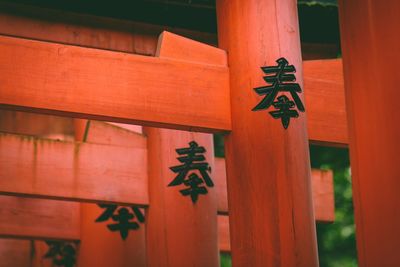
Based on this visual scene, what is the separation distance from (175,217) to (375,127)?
5.02 metres

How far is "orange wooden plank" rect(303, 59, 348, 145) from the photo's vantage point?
782 centimetres

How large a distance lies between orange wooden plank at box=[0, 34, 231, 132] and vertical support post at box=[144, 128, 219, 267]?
2416mm

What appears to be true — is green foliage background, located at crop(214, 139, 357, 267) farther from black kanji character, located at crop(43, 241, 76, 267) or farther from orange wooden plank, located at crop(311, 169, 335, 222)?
orange wooden plank, located at crop(311, 169, 335, 222)

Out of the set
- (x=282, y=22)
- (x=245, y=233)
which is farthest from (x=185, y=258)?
(x=282, y=22)

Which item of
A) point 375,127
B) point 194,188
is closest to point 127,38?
point 194,188

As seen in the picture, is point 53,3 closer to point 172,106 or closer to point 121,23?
point 121,23

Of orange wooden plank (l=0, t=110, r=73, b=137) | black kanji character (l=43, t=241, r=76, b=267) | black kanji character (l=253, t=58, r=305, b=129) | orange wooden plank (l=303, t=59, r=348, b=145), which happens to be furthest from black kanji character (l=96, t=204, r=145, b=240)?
black kanji character (l=253, t=58, r=305, b=129)

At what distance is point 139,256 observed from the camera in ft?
35.6

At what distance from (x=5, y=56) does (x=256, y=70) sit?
75.6 inches

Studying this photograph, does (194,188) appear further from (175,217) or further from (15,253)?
(15,253)

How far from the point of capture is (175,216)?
945 centimetres

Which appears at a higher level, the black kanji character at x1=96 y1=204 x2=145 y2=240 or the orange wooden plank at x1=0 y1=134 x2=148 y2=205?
the orange wooden plank at x1=0 y1=134 x2=148 y2=205

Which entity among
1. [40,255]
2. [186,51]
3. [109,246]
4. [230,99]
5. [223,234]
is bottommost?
[109,246]

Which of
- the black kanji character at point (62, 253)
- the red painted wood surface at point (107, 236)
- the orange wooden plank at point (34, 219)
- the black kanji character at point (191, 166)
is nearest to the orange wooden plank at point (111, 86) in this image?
the black kanji character at point (191, 166)
